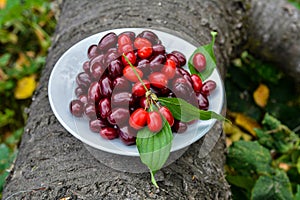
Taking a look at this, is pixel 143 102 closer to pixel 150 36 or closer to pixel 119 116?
pixel 119 116

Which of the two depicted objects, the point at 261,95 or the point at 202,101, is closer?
the point at 202,101

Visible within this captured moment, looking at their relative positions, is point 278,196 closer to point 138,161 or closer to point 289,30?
point 138,161

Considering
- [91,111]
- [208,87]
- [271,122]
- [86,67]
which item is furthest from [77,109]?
[271,122]

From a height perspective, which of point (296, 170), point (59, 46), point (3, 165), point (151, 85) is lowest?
point (296, 170)

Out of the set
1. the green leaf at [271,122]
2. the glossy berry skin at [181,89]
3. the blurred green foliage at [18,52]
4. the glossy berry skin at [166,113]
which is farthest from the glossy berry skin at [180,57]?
the blurred green foliage at [18,52]

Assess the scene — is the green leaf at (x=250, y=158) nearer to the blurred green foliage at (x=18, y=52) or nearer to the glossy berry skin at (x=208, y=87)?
the glossy berry skin at (x=208, y=87)

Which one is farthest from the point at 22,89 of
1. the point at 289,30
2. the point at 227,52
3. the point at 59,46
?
the point at 289,30
